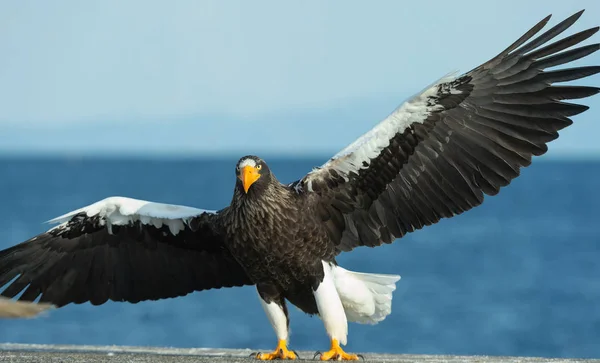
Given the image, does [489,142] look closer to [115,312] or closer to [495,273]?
[115,312]

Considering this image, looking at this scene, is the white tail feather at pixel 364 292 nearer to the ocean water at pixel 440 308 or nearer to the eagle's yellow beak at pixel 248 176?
the eagle's yellow beak at pixel 248 176

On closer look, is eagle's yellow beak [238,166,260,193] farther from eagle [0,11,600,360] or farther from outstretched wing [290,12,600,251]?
outstretched wing [290,12,600,251]

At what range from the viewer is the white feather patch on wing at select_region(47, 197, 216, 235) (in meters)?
9.06

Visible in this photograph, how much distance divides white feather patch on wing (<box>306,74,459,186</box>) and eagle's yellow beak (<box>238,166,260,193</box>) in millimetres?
584

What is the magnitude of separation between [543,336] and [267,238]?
17.0 meters

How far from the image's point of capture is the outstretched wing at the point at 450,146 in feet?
27.6

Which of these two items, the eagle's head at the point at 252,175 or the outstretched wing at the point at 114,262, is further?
the outstretched wing at the point at 114,262

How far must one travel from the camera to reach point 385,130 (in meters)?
8.40

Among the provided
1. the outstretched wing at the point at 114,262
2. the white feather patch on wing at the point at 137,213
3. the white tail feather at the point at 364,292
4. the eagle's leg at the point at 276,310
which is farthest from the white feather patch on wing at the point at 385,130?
the outstretched wing at the point at 114,262

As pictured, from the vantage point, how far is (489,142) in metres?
8.63

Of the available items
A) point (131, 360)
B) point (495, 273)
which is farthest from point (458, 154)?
point (495, 273)

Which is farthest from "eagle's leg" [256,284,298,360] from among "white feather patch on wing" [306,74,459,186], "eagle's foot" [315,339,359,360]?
"white feather patch on wing" [306,74,459,186]

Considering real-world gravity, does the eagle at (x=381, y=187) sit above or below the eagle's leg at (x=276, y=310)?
above

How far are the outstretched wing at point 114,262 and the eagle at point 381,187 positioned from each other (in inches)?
5.4
